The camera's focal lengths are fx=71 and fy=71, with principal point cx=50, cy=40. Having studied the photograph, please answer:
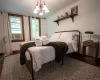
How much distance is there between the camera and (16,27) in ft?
14.8

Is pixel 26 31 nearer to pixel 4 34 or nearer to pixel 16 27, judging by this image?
pixel 16 27

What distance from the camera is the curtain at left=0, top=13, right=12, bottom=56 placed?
3.92 metres

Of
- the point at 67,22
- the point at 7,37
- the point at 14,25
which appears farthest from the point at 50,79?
the point at 14,25

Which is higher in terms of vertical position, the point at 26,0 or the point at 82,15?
the point at 26,0

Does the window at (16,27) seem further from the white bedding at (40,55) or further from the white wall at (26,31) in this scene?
the white bedding at (40,55)

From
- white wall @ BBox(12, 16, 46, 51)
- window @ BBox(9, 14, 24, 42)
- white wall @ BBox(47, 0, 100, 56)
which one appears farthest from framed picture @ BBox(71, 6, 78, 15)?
window @ BBox(9, 14, 24, 42)

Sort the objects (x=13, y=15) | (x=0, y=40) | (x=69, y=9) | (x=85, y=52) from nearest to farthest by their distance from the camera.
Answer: (x=85, y=52) < (x=69, y=9) < (x=0, y=40) < (x=13, y=15)

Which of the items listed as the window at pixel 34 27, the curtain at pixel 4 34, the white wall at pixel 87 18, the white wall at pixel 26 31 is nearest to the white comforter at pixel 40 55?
the white wall at pixel 87 18

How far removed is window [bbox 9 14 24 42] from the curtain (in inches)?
10.6

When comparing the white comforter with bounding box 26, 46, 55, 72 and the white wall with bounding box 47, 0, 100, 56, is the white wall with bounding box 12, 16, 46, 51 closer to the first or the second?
the white wall with bounding box 47, 0, 100, 56

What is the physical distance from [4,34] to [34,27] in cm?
193

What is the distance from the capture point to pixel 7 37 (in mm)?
4102

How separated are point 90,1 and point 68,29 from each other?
152cm

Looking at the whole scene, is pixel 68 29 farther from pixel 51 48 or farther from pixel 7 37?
pixel 7 37
